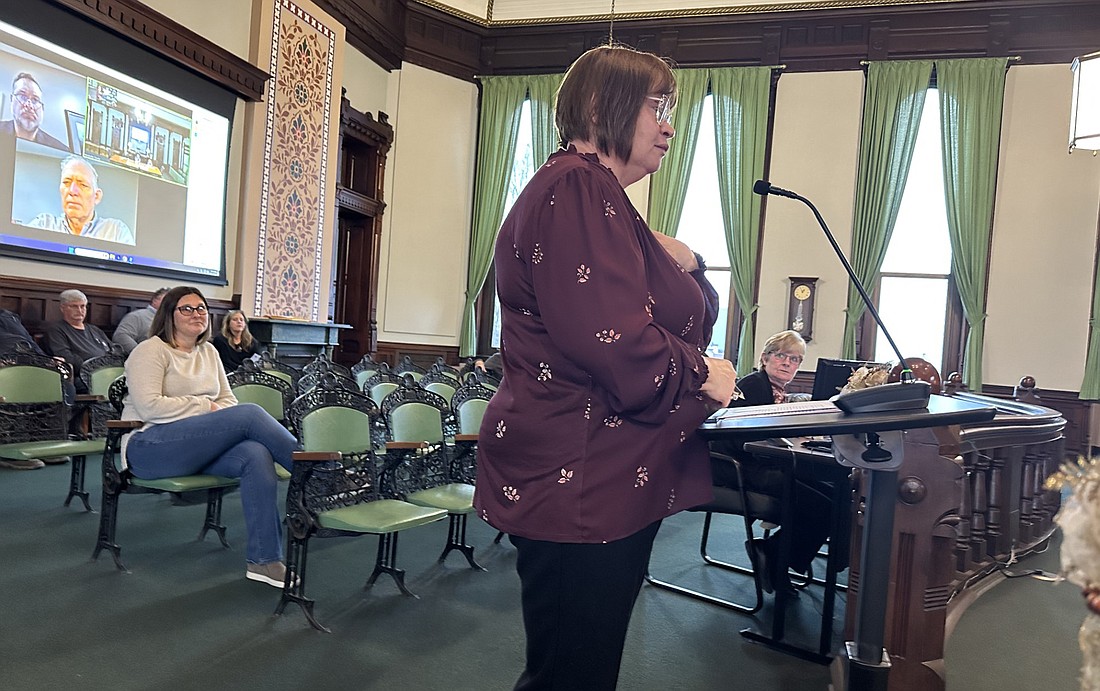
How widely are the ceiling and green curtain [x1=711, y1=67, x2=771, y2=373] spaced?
30.7 inches

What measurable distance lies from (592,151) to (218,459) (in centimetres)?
249

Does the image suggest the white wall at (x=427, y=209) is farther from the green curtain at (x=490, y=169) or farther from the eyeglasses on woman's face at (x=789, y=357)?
the eyeglasses on woman's face at (x=789, y=357)

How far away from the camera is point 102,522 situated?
120 inches

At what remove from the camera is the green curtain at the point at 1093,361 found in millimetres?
7750

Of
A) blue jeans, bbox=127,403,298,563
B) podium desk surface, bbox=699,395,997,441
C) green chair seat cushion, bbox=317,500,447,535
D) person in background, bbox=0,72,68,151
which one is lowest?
green chair seat cushion, bbox=317,500,447,535

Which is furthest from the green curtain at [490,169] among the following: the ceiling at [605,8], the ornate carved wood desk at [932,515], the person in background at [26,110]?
the ornate carved wood desk at [932,515]

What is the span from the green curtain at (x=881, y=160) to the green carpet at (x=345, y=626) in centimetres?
536

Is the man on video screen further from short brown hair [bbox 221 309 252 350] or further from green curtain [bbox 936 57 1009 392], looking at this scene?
green curtain [bbox 936 57 1009 392]

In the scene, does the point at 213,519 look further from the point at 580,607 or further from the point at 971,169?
the point at 971,169

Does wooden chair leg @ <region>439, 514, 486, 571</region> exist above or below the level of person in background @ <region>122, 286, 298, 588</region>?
below

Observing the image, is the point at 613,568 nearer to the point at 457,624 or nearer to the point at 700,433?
the point at 700,433

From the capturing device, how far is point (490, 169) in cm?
1002

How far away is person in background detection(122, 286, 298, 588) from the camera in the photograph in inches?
115

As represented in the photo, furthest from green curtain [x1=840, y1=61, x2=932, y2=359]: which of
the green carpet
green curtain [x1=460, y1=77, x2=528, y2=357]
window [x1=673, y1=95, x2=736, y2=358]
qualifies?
the green carpet
